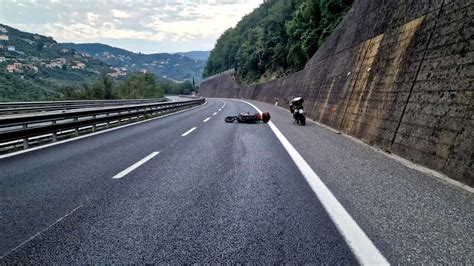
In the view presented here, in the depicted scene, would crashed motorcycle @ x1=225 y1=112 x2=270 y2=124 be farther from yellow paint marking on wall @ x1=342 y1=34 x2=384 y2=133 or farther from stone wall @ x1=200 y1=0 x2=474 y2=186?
yellow paint marking on wall @ x1=342 y1=34 x2=384 y2=133

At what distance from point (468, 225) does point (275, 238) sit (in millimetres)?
2060

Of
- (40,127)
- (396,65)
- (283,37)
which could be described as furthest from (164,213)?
(283,37)

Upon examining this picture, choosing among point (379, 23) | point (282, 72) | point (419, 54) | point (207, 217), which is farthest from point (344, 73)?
point (282, 72)

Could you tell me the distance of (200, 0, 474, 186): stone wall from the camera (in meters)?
5.80

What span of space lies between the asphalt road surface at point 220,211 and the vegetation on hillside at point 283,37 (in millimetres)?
30563

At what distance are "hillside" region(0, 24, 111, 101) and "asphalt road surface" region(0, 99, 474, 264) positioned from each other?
6086 cm

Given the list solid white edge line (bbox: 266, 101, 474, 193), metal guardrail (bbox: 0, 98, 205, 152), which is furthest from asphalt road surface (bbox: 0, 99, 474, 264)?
metal guardrail (bbox: 0, 98, 205, 152)

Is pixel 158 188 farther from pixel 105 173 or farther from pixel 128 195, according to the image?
pixel 105 173

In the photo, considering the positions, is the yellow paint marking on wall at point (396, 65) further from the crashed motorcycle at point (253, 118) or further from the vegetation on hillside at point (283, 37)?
the vegetation on hillside at point (283, 37)

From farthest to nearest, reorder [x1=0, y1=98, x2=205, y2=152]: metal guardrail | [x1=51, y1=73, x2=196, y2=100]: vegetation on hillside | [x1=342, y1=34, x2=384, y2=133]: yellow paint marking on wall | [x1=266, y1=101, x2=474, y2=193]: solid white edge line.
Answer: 1. [x1=51, y1=73, x2=196, y2=100]: vegetation on hillside
2. [x1=342, y1=34, x2=384, y2=133]: yellow paint marking on wall
3. [x1=0, y1=98, x2=205, y2=152]: metal guardrail
4. [x1=266, y1=101, x2=474, y2=193]: solid white edge line

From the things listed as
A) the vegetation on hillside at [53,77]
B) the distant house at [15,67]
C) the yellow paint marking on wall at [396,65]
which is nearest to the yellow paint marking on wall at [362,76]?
the yellow paint marking on wall at [396,65]

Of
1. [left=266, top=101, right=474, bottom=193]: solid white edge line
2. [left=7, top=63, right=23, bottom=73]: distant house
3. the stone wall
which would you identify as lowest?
[left=7, top=63, right=23, bottom=73]: distant house

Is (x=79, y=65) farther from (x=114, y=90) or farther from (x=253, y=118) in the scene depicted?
(x=253, y=118)

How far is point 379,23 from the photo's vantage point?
12734mm
